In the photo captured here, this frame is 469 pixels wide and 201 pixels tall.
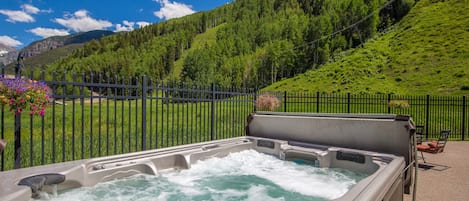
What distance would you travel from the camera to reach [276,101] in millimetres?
9078

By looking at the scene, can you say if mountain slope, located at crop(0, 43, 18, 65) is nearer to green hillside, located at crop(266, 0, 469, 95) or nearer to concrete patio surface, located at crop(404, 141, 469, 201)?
concrete patio surface, located at crop(404, 141, 469, 201)

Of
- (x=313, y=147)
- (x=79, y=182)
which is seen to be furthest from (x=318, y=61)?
(x=79, y=182)

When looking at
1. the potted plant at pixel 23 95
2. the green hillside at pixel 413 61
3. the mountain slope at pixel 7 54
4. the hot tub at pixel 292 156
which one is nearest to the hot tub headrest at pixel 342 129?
the hot tub at pixel 292 156

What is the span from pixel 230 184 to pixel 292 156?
4.78 ft

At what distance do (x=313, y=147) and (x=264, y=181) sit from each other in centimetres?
131

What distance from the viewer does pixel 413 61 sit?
26.2 m

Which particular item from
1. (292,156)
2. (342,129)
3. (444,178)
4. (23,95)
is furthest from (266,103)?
(23,95)

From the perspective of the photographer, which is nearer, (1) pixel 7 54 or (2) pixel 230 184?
(1) pixel 7 54

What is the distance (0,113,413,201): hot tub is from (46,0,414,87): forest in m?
5.05

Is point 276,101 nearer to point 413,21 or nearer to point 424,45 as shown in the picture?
point 424,45

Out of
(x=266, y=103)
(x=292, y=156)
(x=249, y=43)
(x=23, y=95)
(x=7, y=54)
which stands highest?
(x=249, y=43)

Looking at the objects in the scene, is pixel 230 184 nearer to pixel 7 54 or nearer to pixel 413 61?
pixel 7 54

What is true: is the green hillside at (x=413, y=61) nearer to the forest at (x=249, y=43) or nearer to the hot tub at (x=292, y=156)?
the forest at (x=249, y=43)

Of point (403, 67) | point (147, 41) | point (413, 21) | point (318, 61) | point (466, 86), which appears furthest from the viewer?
point (147, 41)
